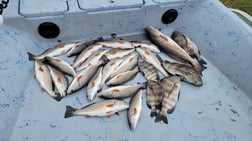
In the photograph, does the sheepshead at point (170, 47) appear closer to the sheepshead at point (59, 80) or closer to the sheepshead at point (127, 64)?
the sheepshead at point (127, 64)

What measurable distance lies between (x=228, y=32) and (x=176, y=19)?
1.41 feet

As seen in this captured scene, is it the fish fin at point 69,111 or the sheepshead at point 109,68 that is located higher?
the sheepshead at point 109,68

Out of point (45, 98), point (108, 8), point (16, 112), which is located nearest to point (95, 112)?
point (45, 98)

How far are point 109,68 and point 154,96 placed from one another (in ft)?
1.18

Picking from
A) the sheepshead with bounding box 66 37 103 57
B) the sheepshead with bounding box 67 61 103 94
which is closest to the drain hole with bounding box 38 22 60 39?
the sheepshead with bounding box 66 37 103 57

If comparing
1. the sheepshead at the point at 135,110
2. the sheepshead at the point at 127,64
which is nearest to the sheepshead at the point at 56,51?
the sheepshead at the point at 127,64

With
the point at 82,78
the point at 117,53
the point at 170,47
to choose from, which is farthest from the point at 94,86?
the point at 170,47

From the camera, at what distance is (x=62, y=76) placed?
185 centimetres

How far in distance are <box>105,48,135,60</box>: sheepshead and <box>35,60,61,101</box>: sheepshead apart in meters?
0.43

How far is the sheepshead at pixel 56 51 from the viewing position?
1922 mm

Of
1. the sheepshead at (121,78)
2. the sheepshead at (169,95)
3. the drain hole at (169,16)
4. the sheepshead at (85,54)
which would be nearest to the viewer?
→ the sheepshead at (169,95)

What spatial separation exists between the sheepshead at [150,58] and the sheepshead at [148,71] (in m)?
0.03

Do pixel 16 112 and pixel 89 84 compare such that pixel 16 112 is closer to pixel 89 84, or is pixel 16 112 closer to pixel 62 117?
pixel 62 117

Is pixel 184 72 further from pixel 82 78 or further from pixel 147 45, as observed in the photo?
pixel 82 78
